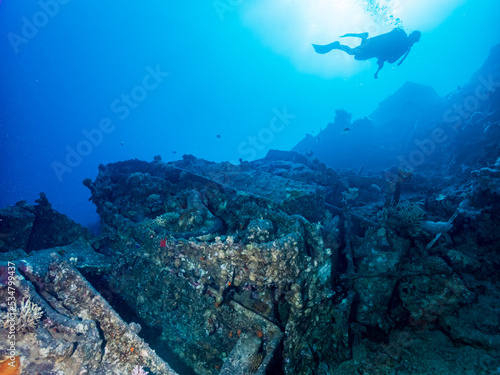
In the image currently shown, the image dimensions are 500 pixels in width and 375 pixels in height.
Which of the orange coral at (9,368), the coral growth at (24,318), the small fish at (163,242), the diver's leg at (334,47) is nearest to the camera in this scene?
the orange coral at (9,368)

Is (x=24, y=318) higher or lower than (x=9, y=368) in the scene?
higher

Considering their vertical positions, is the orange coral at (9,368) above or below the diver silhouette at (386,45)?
below

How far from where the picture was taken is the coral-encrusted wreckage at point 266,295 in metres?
3.81

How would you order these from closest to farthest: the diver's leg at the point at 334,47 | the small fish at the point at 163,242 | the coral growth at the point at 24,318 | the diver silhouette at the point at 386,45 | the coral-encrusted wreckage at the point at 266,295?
the coral growth at the point at 24,318 → the coral-encrusted wreckage at the point at 266,295 → the small fish at the point at 163,242 → the diver silhouette at the point at 386,45 → the diver's leg at the point at 334,47

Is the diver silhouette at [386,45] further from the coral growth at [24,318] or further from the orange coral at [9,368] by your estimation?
the orange coral at [9,368]

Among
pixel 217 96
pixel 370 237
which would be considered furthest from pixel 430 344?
pixel 217 96

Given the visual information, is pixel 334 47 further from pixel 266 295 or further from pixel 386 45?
pixel 266 295

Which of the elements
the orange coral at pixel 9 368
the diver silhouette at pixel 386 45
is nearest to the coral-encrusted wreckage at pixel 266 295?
the orange coral at pixel 9 368

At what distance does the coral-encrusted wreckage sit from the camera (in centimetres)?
381

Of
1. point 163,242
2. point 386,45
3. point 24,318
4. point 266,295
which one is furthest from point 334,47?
point 24,318

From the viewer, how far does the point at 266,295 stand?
4.36m

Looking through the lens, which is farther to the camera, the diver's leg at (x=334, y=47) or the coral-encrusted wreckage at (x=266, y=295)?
the diver's leg at (x=334, y=47)

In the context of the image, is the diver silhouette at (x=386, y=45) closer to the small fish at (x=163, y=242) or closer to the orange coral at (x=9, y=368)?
the small fish at (x=163, y=242)

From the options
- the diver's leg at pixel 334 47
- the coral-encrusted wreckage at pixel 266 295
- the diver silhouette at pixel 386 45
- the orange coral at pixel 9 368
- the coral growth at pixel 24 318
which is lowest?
the orange coral at pixel 9 368
